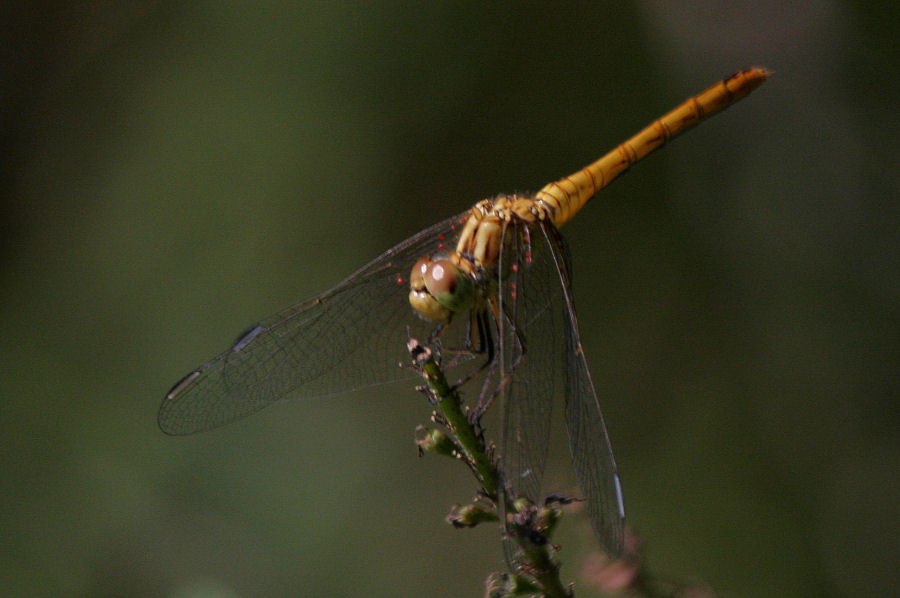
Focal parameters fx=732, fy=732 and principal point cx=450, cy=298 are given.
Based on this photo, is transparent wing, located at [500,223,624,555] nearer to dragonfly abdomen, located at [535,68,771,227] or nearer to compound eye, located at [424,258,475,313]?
compound eye, located at [424,258,475,313]

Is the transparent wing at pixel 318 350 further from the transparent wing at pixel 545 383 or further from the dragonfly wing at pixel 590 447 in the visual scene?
the dragonfly wing at pixel 590 447

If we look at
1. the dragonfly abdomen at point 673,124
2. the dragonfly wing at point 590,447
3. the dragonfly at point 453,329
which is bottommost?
the dragonfly wing at point 590,447

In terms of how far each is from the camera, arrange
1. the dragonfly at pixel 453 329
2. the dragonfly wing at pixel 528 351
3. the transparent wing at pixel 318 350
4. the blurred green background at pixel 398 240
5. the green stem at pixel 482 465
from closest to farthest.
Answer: the green stem at pixel 482 465 < the dragonfly wing at pixel 528 351 < the dragonfly at pixel 453 329 < the transparent wing at pixel 318 350 < the blurred green background at pixel 398 240

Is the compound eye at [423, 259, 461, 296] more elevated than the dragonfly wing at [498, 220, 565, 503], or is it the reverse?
the compound eye at [423, 259, 461, 296]

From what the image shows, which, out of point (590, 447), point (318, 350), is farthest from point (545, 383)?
point (318, 350)

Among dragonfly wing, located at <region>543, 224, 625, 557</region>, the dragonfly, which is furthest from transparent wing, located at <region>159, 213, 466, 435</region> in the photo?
dragonfly wing, located at <region>543, 224, 625, 557</region>

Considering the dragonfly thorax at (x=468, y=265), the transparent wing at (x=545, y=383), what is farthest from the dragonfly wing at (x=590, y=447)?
the dragonfly thorax at (x=468, y=265)

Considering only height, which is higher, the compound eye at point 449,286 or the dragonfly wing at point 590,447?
the compound eye at point 449,286
